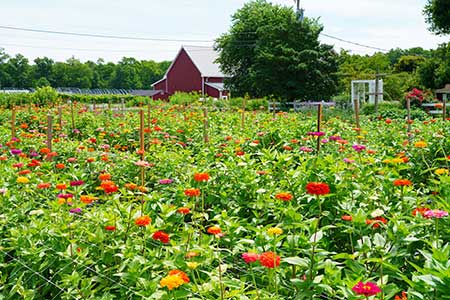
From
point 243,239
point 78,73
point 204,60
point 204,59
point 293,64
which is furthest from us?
point 78,73

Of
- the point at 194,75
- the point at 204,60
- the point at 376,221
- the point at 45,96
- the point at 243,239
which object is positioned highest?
the point at 204,60

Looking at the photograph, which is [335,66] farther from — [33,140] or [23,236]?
[23,236]

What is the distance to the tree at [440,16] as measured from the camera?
2052 centimetres

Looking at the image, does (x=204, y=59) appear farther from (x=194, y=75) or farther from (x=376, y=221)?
(x=376, y=221)

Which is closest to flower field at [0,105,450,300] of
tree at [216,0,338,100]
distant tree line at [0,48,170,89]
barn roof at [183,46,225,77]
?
tree at [216,0,338,100]

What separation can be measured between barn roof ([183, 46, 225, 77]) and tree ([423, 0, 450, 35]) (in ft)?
63.2

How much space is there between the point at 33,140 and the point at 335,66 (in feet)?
77.3

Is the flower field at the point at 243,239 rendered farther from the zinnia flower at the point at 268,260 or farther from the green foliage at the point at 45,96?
the green foliage at the point at 45,96

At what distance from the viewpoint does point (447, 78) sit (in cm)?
1992

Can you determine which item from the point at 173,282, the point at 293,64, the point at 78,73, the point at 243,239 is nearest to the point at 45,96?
the point at 293,64

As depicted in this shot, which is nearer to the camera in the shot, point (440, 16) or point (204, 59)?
point (440, 16)

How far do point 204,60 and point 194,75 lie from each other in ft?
5.96

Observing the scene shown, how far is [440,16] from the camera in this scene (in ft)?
68.1

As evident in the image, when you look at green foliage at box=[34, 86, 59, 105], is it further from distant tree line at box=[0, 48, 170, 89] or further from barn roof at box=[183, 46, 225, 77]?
distant tree line at box=[0, 48, 170, 89]
